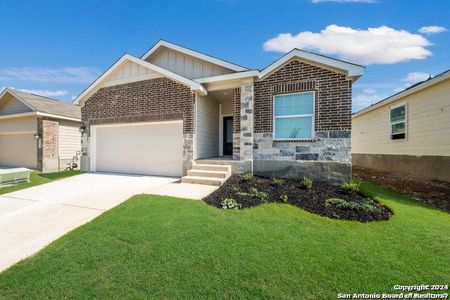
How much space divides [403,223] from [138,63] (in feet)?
35.0

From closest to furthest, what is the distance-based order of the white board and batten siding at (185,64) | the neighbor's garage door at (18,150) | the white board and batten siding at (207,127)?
1. the white board and batten siding at (207,127)
2. the white board and batten siding at (185,64)
3. the neighbor's garage door at (18,150)

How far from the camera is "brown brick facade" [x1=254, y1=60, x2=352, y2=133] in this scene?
7.17 m

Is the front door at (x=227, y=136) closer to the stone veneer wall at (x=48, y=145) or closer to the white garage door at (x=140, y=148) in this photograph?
the white garage door at (x=140, y=148)

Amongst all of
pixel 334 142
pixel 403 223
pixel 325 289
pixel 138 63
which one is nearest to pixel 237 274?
pixel 325 289

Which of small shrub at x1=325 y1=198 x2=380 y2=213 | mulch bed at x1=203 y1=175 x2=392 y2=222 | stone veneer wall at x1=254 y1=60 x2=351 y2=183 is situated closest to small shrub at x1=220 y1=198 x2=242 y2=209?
mulch bed at x1=203 y1=175 x2=392 y2=222

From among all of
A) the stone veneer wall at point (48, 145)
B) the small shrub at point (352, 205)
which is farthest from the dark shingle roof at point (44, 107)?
the small shrub at point (352, 205)

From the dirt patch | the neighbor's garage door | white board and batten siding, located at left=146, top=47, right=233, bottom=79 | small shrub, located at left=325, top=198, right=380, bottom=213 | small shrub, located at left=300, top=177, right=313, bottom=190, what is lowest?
the dirt patch

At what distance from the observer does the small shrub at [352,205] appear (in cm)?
505

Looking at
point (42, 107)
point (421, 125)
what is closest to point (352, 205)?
point (421, 125)

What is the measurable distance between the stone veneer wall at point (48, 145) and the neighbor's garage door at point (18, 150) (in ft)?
3.69

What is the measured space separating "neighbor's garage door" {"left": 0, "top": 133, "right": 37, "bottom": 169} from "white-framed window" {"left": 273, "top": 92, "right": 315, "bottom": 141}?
48.9 feet

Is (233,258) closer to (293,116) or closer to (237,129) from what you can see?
(237,129)

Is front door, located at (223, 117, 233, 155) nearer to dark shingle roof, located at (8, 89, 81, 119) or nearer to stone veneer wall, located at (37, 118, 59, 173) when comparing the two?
dark shingle roof, located at (8, 89, 81, 119)

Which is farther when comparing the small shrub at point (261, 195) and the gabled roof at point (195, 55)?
the gabled roof at point (195, 55)
